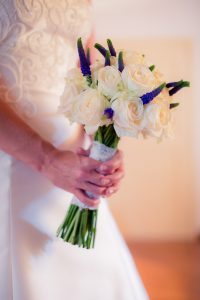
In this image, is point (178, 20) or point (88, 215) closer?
point (88, 215)

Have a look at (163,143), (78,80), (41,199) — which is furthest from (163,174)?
(78,80)

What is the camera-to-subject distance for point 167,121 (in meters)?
0.67

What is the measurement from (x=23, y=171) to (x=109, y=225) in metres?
0.28

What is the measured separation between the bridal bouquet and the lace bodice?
18cm

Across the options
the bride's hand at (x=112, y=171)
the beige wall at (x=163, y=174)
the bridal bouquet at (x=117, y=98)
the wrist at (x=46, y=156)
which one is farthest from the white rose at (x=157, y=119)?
the beige wall at (x=163, y=174)

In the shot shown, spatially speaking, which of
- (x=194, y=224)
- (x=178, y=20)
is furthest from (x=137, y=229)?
(x=178, y=20)

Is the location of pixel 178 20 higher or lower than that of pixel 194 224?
higher

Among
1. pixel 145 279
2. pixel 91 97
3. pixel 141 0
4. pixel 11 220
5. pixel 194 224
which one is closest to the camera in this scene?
pixel 91 97

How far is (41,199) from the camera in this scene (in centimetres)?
85

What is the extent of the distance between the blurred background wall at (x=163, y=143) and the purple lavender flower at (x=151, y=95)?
6.32 feet

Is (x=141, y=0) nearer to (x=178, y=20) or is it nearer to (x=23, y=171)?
(x=178, y=20)

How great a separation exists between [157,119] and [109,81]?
12cm

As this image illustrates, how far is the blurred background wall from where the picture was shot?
249cm

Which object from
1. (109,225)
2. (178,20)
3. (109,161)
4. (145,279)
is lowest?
(145,279)
